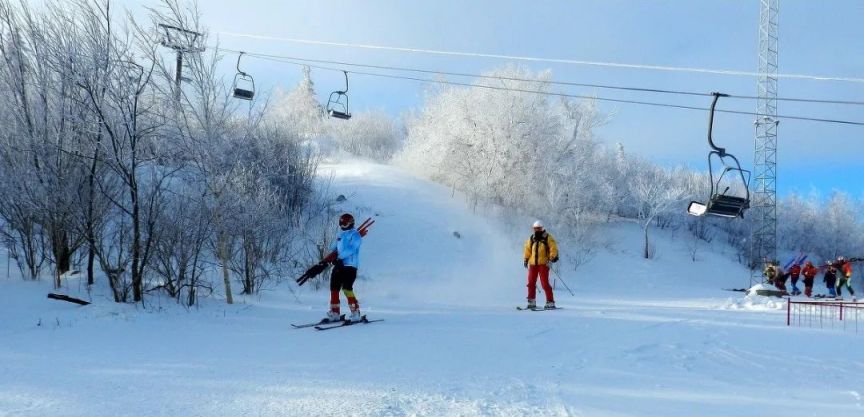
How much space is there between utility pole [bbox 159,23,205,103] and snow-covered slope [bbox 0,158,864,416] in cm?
365

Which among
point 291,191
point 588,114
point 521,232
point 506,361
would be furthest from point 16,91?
point 588,114

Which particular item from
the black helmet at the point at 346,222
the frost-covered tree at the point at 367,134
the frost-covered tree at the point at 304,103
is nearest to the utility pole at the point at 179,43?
the black helmet at the point at 346,222

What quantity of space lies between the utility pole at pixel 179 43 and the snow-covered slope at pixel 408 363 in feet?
12.0

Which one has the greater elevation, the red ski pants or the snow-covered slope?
the red ski pants

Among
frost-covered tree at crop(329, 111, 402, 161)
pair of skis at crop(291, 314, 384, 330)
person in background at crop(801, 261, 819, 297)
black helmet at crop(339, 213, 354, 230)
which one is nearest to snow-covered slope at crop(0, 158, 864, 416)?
pair of skis at crop(291, 314, 384, 330)

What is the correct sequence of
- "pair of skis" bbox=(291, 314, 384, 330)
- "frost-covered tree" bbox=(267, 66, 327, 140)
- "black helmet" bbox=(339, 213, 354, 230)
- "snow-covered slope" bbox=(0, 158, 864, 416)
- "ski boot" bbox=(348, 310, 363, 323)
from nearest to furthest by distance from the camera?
"snow-covered slope" bbox=(0, 158, 864, 416) → "pair of skis" bbox=(291, 314, 384, 330) → "ski boot" bbox=(348, 310, 363, 323) → "black helmet" bbox=(339, 213, 354, 230) → "frost-covered tree" bbox=(267, 66, 327, 140)

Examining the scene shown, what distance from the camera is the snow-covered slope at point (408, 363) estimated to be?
3838mm

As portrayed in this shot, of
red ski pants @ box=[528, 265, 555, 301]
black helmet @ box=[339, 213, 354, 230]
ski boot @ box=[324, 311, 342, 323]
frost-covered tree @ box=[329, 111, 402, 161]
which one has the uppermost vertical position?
frost-covered tree @ box=[329, 111, 402, 161]

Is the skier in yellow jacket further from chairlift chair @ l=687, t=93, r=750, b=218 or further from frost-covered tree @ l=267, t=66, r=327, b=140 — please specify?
frost-covered tree @ l=267, t=66, r=327, b=140

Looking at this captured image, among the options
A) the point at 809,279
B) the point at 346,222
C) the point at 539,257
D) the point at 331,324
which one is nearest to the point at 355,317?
the point at 331,324

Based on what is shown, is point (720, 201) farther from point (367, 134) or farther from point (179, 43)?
point (367, 134)

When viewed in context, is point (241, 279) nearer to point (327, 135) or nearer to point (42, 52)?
point (42, 52)

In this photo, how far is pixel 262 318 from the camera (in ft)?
27.1

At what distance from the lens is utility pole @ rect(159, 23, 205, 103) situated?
9006 mm
